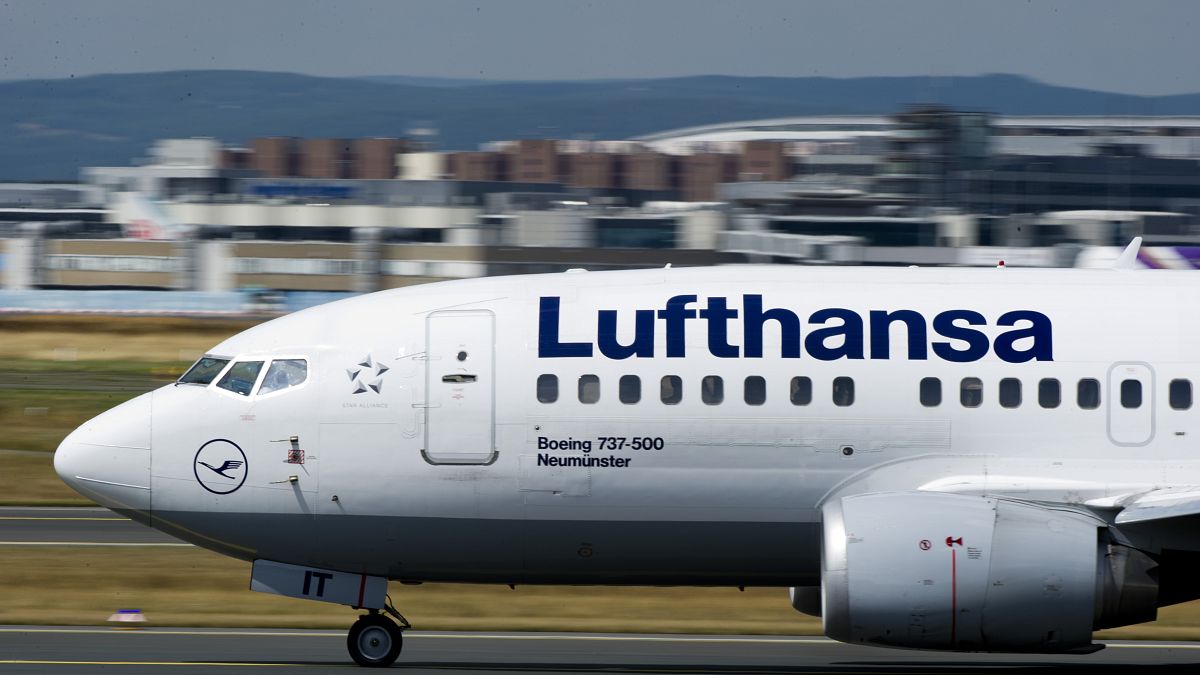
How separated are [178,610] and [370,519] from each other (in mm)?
4885

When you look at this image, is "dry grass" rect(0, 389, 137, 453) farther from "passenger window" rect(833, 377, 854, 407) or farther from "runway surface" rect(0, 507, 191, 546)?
"passenger window" rect(833, 377, 854, 407)

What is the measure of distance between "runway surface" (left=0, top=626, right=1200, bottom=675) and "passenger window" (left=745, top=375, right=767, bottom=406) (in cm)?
283

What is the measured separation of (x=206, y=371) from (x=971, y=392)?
6.76 meters

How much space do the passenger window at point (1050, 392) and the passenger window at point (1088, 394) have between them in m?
0.17

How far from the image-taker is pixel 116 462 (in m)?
12.8

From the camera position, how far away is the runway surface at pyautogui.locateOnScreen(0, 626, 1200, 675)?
13641 mm

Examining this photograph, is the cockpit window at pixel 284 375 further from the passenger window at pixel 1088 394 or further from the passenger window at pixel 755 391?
the passenger window at pixel 1088 394

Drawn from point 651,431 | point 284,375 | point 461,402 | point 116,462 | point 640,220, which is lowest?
point 116,462

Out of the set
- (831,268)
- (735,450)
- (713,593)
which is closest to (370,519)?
(735,450)

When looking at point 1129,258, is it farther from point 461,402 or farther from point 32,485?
point 32,485

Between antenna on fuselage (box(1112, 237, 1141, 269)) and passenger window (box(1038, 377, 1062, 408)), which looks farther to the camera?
antenna on fuselage (box(1112, 237, 1141, 269))

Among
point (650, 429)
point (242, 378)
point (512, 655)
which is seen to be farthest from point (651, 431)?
point (242, 378)

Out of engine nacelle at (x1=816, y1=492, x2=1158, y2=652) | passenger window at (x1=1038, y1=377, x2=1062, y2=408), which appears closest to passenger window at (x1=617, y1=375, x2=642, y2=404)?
engine nacelle at (x1=816, y1=492, x2=1158, y2=652)

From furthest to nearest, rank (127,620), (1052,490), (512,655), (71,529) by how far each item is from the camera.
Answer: (71,529)
(127,620)
(512,655)
(1052,490)
